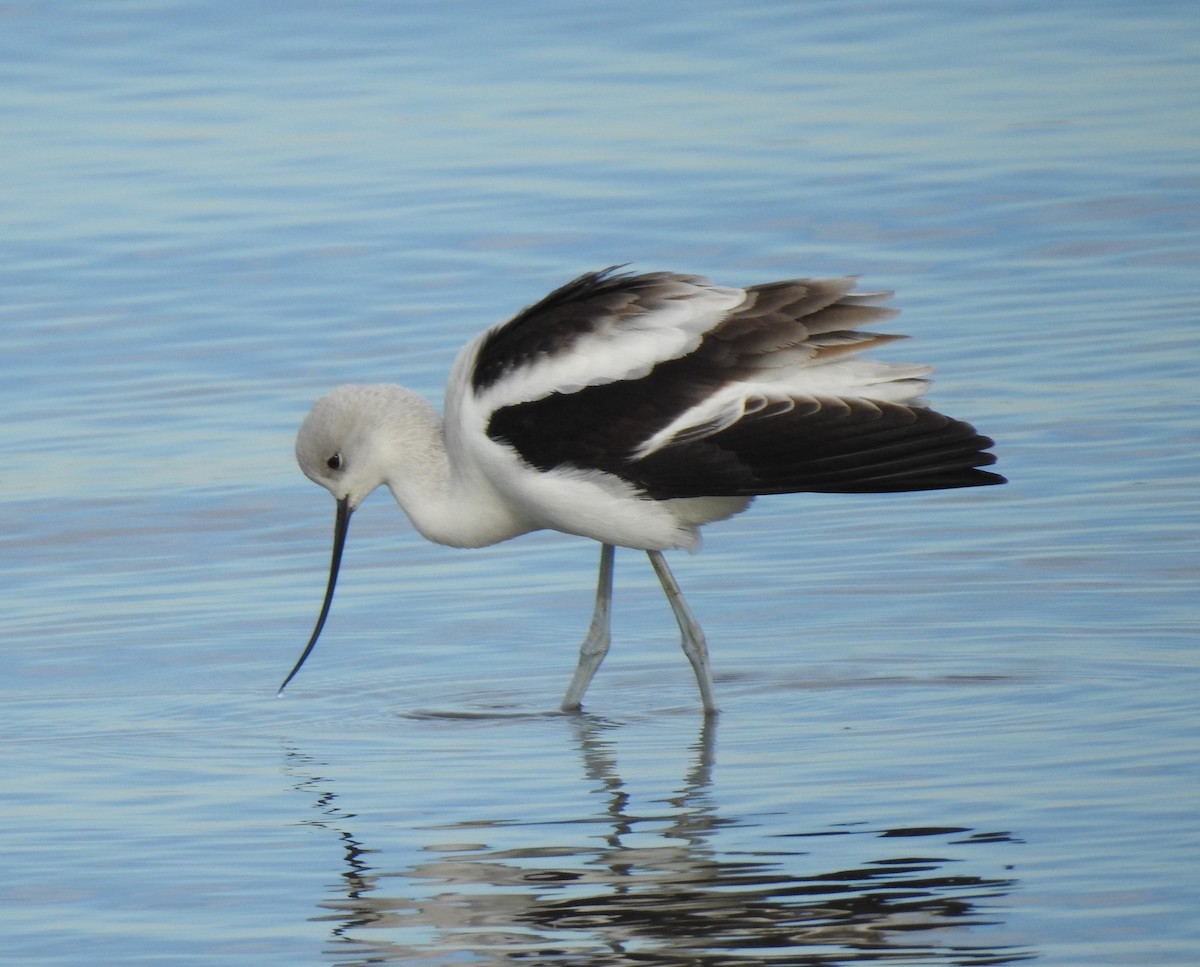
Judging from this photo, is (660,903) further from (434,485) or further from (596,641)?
(434,485)

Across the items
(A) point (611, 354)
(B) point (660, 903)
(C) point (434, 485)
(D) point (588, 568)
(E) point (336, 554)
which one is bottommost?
(B) point (660, 903)

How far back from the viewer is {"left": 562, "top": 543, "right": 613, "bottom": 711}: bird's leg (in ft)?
26.5

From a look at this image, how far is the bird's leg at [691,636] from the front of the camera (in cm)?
790

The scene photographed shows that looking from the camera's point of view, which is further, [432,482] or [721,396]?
[432,482]

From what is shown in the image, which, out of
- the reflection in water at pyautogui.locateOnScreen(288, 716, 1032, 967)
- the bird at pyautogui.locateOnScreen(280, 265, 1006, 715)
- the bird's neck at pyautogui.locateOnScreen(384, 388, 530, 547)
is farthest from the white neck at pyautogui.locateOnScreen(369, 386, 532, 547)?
the reflection in water at pyautogui.locateOnScreen(288, 716, 1032, 967)

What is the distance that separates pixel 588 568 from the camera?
973 cm

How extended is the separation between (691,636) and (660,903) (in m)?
2.01

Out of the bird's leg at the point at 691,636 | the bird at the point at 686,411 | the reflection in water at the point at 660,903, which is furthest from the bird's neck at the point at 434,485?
the reflection in water at the point at 660,903

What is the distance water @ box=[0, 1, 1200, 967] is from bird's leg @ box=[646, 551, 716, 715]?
0.48 feet

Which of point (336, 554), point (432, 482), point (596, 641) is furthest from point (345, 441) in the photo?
point (596, 641)

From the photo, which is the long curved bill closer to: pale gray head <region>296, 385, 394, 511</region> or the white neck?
pale gray head <region>296, 385, 394, 511</region>

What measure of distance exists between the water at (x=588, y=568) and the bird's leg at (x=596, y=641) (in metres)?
0.09

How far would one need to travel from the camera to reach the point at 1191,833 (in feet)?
20.6

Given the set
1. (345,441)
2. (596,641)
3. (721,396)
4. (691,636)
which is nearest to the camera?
(721,396)
